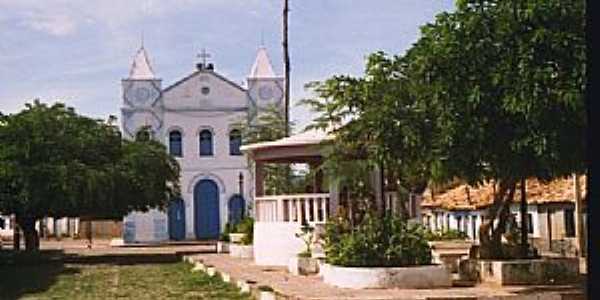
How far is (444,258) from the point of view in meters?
16.2

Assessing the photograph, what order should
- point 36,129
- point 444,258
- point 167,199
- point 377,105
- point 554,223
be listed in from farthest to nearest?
point 167,199 < point 36,129 < point 554,223 < point 444,258 < point 377,105

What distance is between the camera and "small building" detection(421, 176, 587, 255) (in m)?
22.5

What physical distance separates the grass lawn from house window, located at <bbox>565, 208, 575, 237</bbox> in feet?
29.8

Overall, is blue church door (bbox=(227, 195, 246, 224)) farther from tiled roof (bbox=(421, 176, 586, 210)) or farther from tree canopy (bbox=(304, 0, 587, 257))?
tree canopy (bbox=(304, 0, 587, 257))

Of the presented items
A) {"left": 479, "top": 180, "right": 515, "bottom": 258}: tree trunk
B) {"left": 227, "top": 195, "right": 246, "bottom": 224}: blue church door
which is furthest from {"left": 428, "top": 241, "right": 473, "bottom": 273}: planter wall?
{"left": 227, "top": 195, "right": 246, "bottom": 224}: blue church door

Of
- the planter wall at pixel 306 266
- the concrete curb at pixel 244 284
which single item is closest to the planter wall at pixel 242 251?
the concrete curb at pixel 244 284

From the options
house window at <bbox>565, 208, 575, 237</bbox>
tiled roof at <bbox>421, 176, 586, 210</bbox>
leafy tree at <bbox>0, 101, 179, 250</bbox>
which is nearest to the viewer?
tiled roof at <bbox>421, 176, 586, 210</bbox>

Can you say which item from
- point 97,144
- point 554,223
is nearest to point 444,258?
point 554,223

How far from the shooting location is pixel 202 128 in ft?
156

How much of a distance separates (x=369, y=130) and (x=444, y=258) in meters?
3.02

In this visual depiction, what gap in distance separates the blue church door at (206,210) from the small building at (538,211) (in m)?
17.4

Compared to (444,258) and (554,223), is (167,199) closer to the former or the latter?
(554,223)

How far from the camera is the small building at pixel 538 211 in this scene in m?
22.5

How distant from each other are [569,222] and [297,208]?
8857mm
